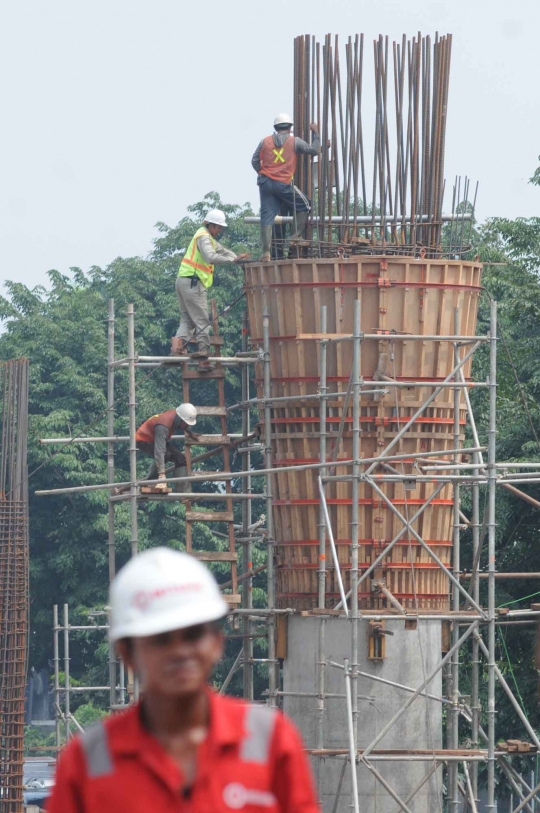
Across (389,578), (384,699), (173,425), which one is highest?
(173,425)

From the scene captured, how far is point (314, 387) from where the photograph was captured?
24.5 meters

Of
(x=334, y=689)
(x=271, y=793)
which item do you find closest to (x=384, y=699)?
(x=334, y=689)

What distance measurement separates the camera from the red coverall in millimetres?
4586

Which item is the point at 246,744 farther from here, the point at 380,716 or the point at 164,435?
the point at 164,435

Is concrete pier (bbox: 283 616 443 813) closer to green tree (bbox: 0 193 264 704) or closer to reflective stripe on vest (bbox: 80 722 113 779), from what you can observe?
reflective stripe on vest (bbox: 80 722 113 779)

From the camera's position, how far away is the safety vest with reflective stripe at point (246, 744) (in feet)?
15.3

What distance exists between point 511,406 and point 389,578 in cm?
1218

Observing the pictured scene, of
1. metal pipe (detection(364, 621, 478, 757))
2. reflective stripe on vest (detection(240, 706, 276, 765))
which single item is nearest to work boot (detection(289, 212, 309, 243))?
metal pipe (detection(364, 621, 478, 757))

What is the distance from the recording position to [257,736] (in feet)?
15.6

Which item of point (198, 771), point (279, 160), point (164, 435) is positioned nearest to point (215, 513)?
point (164, 435)

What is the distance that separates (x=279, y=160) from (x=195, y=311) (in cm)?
237

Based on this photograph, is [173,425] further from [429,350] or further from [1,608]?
[1,608]

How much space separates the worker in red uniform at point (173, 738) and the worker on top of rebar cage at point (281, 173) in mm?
20767

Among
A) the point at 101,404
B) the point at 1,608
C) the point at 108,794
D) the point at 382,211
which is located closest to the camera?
the point at 108,794
